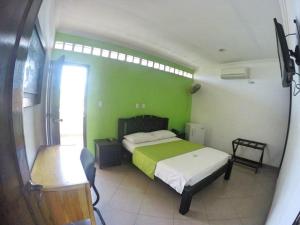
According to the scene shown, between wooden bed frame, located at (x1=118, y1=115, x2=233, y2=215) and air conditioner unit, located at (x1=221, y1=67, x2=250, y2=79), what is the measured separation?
1993 mm

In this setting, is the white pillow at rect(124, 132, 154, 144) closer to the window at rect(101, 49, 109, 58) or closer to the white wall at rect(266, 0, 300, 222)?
the window at rect(101, 49, 109, 58)

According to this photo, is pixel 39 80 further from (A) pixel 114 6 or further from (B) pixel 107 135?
(B) pixel 107 135

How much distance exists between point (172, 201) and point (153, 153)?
0.79 m

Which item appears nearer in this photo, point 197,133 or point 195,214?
point 195,214

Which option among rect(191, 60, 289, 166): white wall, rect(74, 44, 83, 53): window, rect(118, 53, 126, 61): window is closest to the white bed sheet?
rect(191, 60, 289, 166): white wall

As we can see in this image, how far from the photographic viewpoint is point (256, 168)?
3.37 meters

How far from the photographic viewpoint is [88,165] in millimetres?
1507

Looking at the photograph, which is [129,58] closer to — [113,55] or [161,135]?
[113,55]

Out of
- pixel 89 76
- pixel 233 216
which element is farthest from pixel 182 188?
pixel 89 76

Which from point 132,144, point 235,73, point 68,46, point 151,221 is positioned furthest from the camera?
point 235,73

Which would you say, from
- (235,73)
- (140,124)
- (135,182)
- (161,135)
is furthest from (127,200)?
(235,73)

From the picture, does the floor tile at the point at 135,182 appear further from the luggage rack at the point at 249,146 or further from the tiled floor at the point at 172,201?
the luggage rack at the point at 249,146

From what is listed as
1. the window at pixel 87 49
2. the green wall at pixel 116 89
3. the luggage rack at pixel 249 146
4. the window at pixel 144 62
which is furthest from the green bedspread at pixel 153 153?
the window at pixel 87 49

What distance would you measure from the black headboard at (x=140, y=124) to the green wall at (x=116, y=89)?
0.14 m
